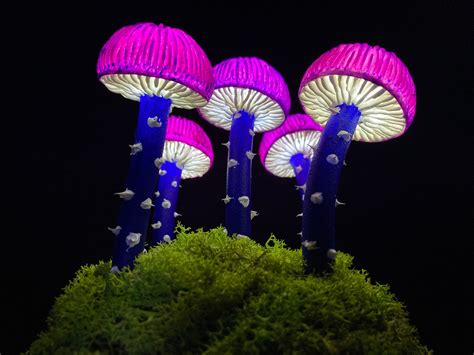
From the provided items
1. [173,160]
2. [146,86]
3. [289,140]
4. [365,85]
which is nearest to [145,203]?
[146,86]

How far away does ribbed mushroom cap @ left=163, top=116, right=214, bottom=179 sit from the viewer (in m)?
3.14

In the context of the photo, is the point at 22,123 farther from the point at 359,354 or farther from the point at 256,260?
the point at 359,354

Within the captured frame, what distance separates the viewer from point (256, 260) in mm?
1967

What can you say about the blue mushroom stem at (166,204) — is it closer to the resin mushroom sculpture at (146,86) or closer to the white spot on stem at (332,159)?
the resin mushroom sculpture at (146,86)

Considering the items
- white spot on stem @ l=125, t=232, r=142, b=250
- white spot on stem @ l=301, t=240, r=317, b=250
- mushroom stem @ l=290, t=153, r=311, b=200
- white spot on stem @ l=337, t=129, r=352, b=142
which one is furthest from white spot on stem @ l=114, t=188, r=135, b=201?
Answer: mushroom stem @ l=290, t=153, r=311, b=200

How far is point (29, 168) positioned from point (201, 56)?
1822 millimetres

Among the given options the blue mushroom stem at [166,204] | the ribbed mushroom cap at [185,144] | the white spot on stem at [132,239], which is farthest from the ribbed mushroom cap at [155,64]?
the blue mushroom stem at [166,204]

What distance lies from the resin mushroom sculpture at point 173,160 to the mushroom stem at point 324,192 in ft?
3.98

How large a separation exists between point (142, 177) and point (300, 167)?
165cm

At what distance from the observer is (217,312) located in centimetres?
163

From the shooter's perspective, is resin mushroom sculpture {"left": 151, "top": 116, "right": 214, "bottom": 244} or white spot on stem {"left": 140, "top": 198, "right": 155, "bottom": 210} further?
resin mushroom sculpture {"left": 151, "top": 116, "right": 214, "bottom": 244}

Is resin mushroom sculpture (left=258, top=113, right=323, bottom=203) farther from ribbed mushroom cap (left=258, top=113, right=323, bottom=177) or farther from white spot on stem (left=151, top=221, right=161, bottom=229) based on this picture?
white spot on stem (left=151, top=221, right=161, bottom=229)

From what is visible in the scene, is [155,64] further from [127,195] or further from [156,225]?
[156,225]

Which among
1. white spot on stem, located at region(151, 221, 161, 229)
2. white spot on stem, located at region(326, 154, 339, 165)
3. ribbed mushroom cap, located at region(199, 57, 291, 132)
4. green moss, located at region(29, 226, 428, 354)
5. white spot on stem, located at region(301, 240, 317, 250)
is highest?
ribbed mushroom cap, located at region(199, 57, 291, 132)
